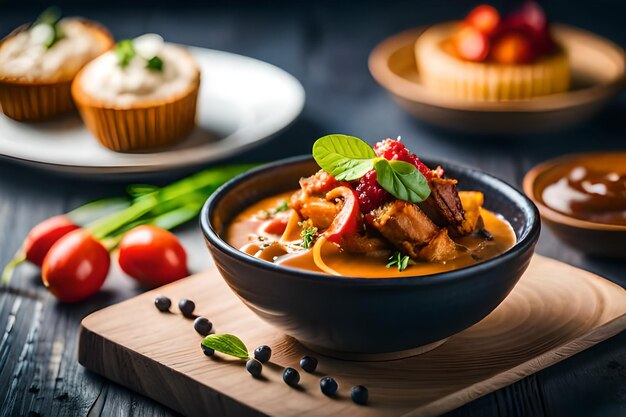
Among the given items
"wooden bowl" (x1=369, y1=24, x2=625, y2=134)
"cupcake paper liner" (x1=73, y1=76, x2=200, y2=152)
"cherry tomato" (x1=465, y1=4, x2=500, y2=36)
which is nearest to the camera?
"cupcake paper liner" (x1=73, y1=76, x2=200, y2=152)

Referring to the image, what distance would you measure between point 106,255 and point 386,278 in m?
1.53

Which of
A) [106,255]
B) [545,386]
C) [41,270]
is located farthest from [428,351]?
[41,270]

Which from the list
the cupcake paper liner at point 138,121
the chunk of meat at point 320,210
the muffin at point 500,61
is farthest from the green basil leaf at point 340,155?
the muffin at point 500,61

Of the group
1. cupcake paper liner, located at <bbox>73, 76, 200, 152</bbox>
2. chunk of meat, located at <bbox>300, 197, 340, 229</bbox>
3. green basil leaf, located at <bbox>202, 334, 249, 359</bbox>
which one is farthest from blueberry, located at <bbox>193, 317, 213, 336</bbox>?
cupcake paper liner, located at <bbox>73, 76, 200, 152</bbox>

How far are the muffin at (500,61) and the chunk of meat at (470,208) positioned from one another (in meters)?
2.25

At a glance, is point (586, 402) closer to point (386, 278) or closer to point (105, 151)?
point (386, 278)

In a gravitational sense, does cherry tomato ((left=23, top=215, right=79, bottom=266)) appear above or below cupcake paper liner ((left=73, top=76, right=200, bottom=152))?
above

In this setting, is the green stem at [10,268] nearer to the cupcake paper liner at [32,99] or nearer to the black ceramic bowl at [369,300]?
the black ceramic bowl at [369,300]

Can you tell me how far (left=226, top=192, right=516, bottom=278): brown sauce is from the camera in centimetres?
283

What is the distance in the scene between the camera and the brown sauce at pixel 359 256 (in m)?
2.83

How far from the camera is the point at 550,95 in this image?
546 centimetres

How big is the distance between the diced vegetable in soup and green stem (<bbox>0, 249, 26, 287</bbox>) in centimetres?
120

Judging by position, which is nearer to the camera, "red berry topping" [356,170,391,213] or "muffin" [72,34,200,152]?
"red berry topping" [356,170,391,213]

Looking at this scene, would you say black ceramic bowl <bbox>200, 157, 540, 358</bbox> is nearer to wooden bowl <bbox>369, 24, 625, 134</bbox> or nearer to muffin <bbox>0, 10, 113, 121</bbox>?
wooden bowl <bbox>369, 24, 625, 134</bbox>
